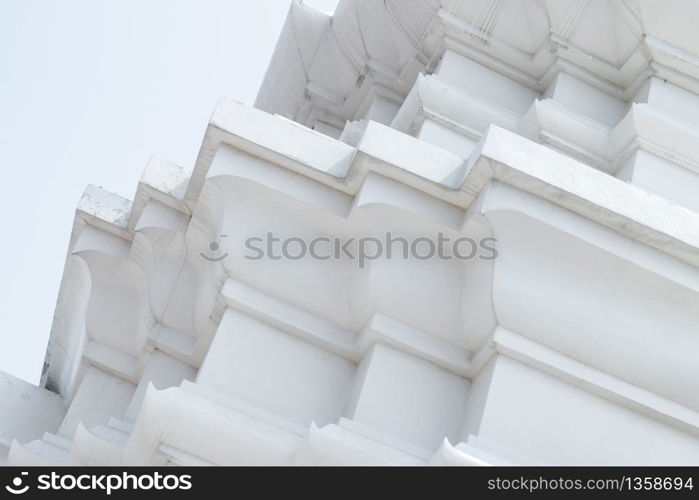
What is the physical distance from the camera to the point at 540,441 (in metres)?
3.61

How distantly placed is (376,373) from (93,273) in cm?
145

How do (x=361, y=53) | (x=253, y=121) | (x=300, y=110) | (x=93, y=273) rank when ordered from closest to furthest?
(x=253, y=121), (x=93, y=273), (x=361, y=53), (x=300, y=110)

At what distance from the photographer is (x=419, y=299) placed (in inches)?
151

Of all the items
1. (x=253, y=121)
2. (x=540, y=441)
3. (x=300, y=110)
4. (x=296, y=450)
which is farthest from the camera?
(x=300, y=110)

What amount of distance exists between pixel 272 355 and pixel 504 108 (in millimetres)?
1571

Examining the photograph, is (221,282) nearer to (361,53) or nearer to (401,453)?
(401,453)

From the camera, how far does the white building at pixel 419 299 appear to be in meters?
3.61

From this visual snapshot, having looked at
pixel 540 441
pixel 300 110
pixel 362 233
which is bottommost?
pixel 540 441

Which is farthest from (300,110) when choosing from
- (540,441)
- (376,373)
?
(540,441)

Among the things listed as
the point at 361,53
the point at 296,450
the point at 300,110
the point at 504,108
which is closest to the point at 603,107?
the point at 504,108

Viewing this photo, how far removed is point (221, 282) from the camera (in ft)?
13.0

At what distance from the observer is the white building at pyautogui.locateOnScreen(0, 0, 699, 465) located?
361cm

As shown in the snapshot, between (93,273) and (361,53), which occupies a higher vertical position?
(361,53)

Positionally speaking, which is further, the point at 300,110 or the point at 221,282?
the point at 300,110
